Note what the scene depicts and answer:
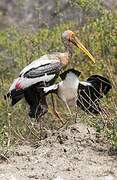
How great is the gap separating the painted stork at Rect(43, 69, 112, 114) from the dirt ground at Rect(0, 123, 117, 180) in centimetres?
59

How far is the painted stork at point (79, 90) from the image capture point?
25.3 ft

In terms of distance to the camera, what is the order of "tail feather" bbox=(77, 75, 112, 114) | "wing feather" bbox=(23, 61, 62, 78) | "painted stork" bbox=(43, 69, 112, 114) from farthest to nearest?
1. "wing feather" bbox=(23, 61, 62, 78)
2. "tail feather" bbox=(77, 75, 112, 114)
3. "painted stork" bbox=(43, 69, 112, 114)

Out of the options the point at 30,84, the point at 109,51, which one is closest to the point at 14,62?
the point at 109,51

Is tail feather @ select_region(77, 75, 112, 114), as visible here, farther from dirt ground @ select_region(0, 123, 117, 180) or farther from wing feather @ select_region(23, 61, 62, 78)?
dirt ground @ select_region(0, 123, 117, 180)

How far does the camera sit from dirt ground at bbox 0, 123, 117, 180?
6.30 m

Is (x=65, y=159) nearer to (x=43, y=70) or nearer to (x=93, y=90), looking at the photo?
(x=93, y=90)

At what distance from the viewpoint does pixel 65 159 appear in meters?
6.63

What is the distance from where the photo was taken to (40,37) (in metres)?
11.4

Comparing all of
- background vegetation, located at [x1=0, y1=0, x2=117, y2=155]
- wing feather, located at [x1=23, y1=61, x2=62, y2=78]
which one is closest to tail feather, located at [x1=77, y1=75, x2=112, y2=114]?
background vegetation, located at [x1=0, y1=0, x2=117, y2=155]

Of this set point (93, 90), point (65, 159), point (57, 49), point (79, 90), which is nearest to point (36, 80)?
point (79, 90)

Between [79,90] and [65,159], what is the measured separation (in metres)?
1.50

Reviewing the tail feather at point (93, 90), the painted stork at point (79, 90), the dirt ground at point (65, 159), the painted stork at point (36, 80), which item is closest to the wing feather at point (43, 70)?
the painted stork at point (36, 80)

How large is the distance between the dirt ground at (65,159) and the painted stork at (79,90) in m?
0.59

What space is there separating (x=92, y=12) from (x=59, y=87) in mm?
5010
